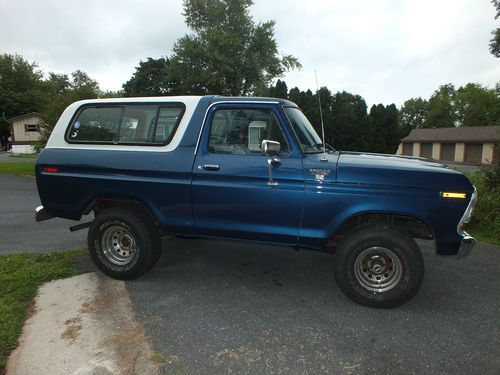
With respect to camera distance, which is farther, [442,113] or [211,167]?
[442,113]

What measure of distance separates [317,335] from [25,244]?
4.90m

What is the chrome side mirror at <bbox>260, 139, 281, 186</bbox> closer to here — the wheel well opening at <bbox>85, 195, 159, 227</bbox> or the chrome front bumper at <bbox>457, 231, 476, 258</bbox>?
the wheel well opening at <bbox>85, 195, 159, 227</bbox>

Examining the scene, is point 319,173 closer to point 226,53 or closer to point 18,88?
point 226,53

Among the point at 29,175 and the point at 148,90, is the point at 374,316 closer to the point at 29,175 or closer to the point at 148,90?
the point at 29,175

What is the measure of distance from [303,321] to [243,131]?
80.9 inches

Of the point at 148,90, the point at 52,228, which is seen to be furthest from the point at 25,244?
the point at 148,90

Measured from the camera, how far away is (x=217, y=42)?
3841cm

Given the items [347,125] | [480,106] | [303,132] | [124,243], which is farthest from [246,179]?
[480,106]

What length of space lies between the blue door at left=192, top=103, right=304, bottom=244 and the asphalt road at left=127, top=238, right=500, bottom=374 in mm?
727

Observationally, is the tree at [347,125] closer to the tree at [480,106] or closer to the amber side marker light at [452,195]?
the amber side marker light at [452,195]

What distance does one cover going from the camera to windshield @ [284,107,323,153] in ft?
13.2

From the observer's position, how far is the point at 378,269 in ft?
12.4

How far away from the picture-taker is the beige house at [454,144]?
43688 mm

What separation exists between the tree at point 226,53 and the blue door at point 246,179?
35282mm
